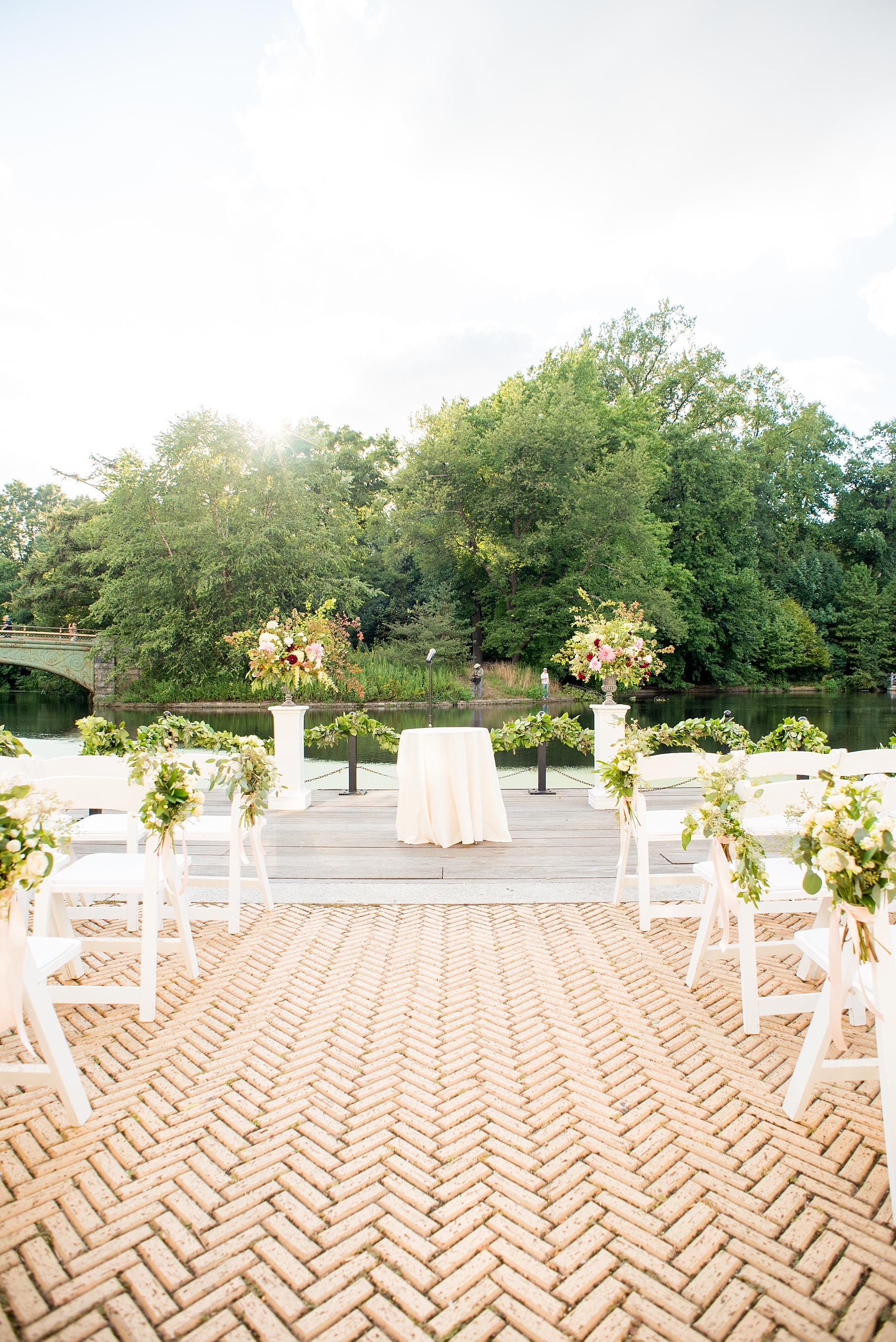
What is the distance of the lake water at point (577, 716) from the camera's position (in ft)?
49.5

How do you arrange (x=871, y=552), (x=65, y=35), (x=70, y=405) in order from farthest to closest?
(x=871, y=552)
(x=70, y=405)
(x=65, y=35)

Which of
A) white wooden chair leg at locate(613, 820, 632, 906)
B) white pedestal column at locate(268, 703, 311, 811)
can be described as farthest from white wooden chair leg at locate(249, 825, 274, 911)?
white pedestal column at locate(268, 703, 311, 811)

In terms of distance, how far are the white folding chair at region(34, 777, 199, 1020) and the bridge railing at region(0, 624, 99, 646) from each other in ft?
93.1

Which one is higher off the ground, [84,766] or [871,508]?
[871,508]

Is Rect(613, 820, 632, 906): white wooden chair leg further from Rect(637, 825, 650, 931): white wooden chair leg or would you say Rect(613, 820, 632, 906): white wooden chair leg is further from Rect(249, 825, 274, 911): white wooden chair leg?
Rect(249, 825, 274, 911): white wooden chair leg

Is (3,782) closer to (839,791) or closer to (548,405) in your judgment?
(839,791)

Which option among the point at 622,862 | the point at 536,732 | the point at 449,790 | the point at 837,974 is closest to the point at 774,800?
the point at 837,974

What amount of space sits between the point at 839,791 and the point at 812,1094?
0.95 metres

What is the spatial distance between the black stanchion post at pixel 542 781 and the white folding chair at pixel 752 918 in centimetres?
411

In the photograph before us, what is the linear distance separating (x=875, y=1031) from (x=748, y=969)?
56 cm

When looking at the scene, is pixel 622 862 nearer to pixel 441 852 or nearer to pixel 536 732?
pixel 441 852

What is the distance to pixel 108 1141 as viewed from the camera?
2018 millimetres

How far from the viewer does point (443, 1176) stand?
6.12 feet

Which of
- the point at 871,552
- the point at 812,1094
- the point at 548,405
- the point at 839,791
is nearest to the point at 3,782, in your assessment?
the point at 839,791
